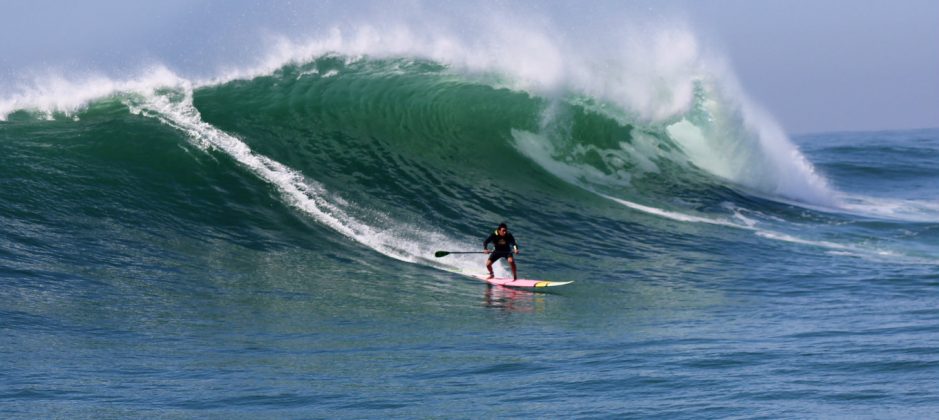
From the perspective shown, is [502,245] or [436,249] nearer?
[502,245]

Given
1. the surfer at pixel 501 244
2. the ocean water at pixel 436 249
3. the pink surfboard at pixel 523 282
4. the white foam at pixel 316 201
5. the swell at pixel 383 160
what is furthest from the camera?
the swell at pixel 383 160

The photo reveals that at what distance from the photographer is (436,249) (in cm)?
1470

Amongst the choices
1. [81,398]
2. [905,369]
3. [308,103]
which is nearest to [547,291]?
[905,369]

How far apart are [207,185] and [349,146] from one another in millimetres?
3221

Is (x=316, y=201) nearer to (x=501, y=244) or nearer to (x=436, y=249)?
(x=436, y=249)

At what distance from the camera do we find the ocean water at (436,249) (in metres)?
7.50

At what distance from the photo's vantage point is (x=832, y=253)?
1455 cm

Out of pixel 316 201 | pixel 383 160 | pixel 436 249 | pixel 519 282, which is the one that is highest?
pixel 383 160

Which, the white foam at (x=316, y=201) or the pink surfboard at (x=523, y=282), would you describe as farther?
the white foam at (x=316, y=201)

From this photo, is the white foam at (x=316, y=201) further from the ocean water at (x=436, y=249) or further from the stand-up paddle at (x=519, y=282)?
the stand-up paddle at (x=519, y=282)

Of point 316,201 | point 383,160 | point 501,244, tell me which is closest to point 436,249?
point 501,244

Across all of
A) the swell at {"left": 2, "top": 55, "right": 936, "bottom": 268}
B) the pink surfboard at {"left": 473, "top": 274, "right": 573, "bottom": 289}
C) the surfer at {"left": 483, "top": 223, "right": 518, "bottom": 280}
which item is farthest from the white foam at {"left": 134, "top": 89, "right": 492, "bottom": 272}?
the pink surfboard at {"left": 473, "top": 274, "right": 573, "bottom": 289}

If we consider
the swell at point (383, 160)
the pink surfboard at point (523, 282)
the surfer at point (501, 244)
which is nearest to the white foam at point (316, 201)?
the swell at point (383, 160)

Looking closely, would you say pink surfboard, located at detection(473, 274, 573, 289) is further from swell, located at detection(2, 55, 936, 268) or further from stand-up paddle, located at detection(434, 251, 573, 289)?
swell, located at detection(2, 55, 936, 268)
